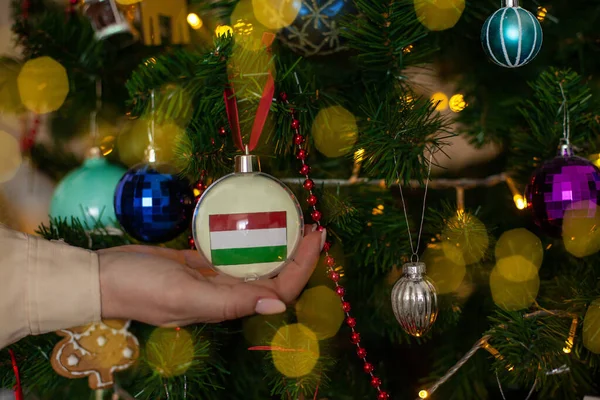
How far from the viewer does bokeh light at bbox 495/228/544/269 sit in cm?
73

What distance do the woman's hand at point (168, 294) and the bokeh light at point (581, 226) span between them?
32 cm

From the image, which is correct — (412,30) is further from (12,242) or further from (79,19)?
(79,19)

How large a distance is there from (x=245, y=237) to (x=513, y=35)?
32 centimetres

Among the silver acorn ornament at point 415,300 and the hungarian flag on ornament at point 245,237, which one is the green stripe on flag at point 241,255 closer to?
the hungarian flag on ornament at point 245,237

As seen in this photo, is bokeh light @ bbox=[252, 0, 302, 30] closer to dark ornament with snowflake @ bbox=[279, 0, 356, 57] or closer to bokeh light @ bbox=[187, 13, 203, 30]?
dark ornament with snowflake @ bbox=[279, 0, 356, 57]

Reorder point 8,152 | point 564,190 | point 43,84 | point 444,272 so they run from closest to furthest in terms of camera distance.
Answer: point 564,190 < point 444,272 < point 43,84 < point 8,152

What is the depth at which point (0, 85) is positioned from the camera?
3.09 feet

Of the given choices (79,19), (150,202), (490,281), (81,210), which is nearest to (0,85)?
(79,19)

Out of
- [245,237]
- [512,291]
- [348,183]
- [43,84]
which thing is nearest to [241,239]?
[245,237]

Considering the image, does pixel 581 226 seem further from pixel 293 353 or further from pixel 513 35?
pixel 293 353

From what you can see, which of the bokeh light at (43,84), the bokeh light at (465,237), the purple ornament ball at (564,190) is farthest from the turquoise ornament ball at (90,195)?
the purple ornament ball at (564,190)

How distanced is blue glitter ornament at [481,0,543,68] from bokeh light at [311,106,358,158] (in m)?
0.16

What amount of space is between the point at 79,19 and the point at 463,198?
2.17 ft

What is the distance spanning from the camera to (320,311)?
2.35 ft
